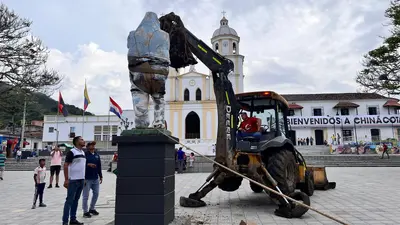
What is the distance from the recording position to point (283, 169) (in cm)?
678

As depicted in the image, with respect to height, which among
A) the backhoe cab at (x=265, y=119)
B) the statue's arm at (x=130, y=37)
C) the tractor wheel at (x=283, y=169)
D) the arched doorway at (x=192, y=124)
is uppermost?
the arched doorway at (x=192, y=124)

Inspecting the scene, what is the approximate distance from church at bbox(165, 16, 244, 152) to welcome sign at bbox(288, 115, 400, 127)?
8.93 meters

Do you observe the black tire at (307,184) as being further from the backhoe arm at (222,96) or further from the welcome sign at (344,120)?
the welcome sign at (344,120)

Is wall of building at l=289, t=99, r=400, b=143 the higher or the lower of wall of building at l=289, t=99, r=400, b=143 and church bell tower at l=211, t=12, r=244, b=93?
the lower

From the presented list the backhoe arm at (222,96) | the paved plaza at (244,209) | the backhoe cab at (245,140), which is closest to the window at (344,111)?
the paved plaza at (244,209)

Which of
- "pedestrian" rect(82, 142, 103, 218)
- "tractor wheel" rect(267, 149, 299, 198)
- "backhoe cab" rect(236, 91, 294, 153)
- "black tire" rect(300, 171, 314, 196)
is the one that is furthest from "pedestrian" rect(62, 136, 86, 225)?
"black tire" rect(300, 171, 314, 196)

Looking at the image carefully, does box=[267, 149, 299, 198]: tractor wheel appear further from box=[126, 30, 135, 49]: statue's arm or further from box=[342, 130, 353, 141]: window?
box=[342, 130, 353, 141]: window

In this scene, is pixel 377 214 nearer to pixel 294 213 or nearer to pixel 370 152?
pixel 294 213

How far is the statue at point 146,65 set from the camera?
4.27 m

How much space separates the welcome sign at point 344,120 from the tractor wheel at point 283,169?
2987cm

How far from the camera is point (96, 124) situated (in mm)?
46812

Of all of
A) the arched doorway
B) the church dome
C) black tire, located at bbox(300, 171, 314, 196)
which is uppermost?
the church dome

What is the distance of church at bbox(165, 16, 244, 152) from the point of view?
3906cm

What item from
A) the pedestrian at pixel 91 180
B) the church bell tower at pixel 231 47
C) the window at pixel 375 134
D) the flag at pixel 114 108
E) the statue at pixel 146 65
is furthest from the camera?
the church bell tower at pixel 231 47
